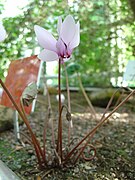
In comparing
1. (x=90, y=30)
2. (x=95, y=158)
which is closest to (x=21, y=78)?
(x=95, y=158)

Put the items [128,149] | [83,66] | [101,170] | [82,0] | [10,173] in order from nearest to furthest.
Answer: [10,173], [101,170], [128,149], [82,0], [83,66]

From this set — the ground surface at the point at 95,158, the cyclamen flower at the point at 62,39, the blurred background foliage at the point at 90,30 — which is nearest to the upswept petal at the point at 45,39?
the cyclamen flower at the point at 62,39

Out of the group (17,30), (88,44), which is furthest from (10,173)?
(88,44)

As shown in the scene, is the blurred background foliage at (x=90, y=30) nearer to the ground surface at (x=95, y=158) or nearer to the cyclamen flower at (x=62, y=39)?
the ground surface at (x=95, y=158)

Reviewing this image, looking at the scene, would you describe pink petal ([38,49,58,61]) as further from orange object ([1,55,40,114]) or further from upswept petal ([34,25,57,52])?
orange object ([1,55,40,114])

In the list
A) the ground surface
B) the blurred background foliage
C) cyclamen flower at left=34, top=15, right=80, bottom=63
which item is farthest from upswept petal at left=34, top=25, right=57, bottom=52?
the blurred background foliage

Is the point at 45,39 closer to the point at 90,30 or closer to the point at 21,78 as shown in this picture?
the point at 21,78

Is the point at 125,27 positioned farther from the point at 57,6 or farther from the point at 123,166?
the point at 123,166
